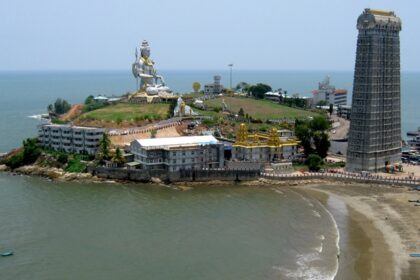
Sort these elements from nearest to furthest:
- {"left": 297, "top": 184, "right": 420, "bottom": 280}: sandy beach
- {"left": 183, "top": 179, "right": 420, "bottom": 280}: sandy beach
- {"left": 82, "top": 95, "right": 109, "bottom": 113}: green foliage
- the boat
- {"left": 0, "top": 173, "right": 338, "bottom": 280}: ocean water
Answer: {"left": 0, "top": 173, "right": 338, "bottom": 280}: ocean water → {"left": 297, "top": 184, "right": 420, "bottom": 280}: sandy beach → {"left": 183, "top": 179, "right": 420, "bottom": 280}: sandy beach → the boat → {"left": 82, "top": 95, "right": 109, "bottom": 113}: green foliage

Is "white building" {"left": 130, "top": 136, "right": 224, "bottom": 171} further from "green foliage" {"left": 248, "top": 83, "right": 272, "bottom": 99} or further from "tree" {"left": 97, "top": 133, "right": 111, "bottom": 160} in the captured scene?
"green foliage" {"left": 248, "top": 83, "right": 272, "bottom": 99}

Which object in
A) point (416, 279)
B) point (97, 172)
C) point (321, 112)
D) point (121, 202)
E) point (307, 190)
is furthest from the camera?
point (321, 112)

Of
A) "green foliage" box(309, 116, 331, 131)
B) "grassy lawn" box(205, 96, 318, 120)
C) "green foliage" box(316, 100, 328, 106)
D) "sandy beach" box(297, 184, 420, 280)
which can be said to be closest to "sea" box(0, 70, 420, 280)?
"sandy beach" box(297, 184, 420, 280)

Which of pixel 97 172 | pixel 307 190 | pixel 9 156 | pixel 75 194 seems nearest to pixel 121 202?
pixel 75 194

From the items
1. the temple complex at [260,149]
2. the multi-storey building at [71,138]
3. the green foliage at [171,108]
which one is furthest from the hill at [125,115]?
the temple complex at [260,149]

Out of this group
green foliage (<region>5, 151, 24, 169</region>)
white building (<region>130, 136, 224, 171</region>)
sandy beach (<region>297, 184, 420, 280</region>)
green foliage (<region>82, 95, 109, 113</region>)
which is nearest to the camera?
sandy beach (<region>297, 184, 420, 280</region>)

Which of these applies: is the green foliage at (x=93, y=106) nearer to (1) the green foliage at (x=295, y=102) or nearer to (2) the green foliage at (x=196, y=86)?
(2) the green foliage at (x=196, y=86)

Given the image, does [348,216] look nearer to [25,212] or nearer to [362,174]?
[362,174]
